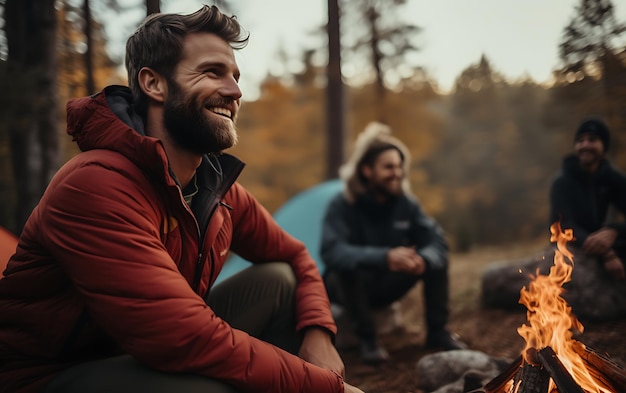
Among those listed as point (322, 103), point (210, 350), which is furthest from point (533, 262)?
point (322, 103)

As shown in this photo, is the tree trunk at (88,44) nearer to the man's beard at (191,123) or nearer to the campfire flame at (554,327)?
the man's beard at (191,123)

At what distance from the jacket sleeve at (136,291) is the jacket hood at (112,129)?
0.41 feet

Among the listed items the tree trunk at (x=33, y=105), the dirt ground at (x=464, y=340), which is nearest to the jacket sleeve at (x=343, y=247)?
the dirt ground at (x=464, y=340)

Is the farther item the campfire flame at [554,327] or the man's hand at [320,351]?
the man's hand at [320,351]

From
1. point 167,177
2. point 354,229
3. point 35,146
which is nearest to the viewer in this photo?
point 167,177

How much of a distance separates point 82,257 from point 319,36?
494 inches

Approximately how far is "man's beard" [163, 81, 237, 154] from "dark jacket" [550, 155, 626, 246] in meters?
3.05

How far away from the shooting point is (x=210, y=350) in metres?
1.58

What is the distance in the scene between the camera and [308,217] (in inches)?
227

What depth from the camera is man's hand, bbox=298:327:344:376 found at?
2.12m

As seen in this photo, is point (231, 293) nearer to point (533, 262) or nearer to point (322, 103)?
point (533, 262)

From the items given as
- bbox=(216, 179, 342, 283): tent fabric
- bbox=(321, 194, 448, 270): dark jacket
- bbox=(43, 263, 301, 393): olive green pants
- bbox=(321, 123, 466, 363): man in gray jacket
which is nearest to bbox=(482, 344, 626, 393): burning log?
bbox=(43, 263, 301, 393): olive green pants

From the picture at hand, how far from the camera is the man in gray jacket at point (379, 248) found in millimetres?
3670

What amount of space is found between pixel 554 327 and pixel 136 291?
1689mm
